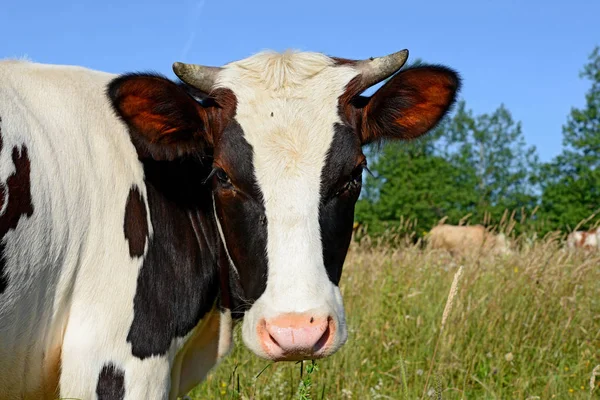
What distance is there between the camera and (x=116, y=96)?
11.4 ft

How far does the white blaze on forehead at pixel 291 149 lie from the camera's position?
114 inches

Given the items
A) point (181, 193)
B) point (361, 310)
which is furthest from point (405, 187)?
point (181, 193)

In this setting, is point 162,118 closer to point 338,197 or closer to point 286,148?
point 286,148

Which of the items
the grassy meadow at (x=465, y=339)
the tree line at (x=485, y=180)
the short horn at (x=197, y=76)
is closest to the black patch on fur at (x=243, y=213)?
the short horn at (x=197, y=76)

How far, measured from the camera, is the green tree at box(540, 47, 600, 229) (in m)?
45.8

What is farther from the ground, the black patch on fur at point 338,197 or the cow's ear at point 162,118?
the cow's ear at point 162,118

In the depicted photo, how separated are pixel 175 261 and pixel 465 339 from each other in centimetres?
365

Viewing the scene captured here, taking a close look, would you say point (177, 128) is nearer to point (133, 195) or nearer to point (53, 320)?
point (133, 195)

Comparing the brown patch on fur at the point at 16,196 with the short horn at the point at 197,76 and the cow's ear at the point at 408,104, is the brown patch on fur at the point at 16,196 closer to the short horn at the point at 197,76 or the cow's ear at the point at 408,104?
the short horn at the point at 197,76

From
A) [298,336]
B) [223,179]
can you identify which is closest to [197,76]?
[223,179]

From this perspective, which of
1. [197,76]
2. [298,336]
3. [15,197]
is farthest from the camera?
[197,76]

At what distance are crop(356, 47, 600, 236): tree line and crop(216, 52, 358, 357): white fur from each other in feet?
116

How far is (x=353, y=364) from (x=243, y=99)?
10.2 feet

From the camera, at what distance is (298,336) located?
108 inches
